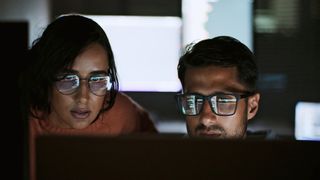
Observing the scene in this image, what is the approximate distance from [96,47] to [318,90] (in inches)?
153

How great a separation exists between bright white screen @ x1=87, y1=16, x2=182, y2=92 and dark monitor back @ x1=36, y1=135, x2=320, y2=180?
414 cm

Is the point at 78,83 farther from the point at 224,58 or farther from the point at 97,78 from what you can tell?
the point at 224,58

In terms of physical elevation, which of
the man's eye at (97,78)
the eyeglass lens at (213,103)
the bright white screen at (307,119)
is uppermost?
the man's eye at (97,78)

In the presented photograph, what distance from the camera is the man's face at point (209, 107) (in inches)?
50.1

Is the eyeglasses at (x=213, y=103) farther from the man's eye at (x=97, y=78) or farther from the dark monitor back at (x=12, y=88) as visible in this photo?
the dark monitor back at (x=12, y=88)

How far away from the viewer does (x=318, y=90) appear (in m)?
5.03

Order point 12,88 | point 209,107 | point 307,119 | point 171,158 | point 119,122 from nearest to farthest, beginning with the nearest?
point 171,158 < point 209,107 < point 12,88 < point 119,122 < point 307,119

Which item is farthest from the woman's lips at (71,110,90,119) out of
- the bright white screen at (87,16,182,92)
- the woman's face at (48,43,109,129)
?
the bright white screen at (87,16,182,92)

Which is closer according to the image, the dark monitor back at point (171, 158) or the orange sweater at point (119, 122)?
the dark monitor back at point (171, 158)

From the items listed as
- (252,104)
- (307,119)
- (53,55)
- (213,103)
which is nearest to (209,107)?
(213,103)

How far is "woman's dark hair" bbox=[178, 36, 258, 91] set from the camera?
4.59 feet

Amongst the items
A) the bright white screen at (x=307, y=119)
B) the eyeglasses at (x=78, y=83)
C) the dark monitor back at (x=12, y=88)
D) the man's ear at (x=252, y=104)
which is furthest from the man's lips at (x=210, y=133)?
the bright white screen at (x=307, y=119)

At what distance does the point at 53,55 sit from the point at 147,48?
3521mm

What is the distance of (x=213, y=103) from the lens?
50.1 inches
